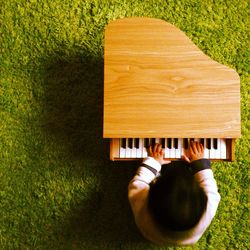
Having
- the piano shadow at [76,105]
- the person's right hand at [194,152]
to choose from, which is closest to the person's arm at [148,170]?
the person's right hand at [194,152]

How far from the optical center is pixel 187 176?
4.24 ft

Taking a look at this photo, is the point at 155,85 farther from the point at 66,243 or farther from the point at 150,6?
the point at 66,243

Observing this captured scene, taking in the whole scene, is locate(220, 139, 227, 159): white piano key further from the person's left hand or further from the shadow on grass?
the shadow on grass

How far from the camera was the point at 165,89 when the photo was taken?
151 cm

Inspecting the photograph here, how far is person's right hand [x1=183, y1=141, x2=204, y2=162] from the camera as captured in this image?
60.9 inches

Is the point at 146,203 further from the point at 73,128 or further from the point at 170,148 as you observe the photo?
the point at 73,128

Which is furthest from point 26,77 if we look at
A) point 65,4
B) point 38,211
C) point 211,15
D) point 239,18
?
point 239,18

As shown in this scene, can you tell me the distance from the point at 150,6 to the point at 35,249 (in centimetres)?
127

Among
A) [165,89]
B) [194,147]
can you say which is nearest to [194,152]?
[194,147]

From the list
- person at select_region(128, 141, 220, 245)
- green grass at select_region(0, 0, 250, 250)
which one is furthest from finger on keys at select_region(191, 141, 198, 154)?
green grass at select_region(0, 0, 250, 250)

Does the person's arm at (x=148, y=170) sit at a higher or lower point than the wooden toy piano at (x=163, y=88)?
lower

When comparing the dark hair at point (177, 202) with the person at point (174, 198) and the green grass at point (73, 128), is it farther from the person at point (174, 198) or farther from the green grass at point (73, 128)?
the green grass at point (73, 128)

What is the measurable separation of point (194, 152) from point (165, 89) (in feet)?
0.87

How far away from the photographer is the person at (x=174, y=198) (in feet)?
4.02
